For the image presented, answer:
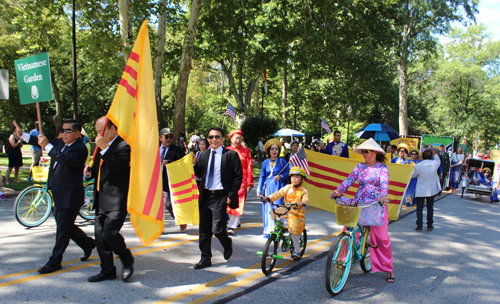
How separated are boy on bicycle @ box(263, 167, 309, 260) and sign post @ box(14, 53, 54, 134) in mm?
3529

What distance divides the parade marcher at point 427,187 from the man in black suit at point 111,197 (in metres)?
6.30

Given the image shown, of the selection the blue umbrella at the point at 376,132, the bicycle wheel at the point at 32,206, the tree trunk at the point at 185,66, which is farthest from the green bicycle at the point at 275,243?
the blue umbrella at the point at 376,132

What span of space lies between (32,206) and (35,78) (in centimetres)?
290

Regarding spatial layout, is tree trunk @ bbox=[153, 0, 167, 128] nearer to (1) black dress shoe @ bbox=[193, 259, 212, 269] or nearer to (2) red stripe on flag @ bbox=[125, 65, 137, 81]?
(1) black dress shoe @ bbox=[193, 259, 212, 269]

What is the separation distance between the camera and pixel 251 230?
7.22m

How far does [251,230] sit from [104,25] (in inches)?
433

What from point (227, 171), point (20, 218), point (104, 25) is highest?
point (104, 25)

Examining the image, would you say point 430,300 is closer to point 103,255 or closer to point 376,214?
point 376,214

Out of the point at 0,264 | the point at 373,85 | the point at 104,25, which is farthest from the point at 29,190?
the point at 373,85

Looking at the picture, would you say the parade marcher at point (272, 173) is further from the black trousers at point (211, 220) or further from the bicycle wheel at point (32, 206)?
the bicycle wheel at point (32, 206)

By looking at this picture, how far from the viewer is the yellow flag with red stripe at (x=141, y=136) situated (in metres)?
3.97

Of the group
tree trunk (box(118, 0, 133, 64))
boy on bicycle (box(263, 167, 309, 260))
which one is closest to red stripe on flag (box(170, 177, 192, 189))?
boy on bicycle (box(263, 167, 309, 260))

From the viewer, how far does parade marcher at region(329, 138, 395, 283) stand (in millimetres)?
4723

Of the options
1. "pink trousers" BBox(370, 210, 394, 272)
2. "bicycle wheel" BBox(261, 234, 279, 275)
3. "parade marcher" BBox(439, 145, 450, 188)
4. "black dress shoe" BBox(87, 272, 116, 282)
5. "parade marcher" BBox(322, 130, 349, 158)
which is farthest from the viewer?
"parade marcher" BBox(439, 145, 450, 188)
